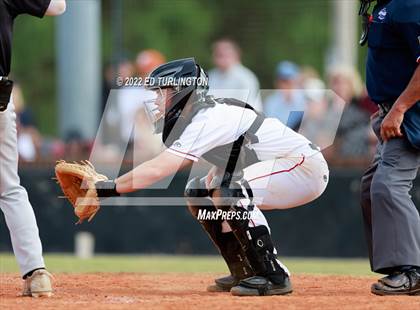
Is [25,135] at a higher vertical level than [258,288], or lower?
lower

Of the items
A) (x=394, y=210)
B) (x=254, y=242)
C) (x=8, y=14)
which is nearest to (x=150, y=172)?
(x=254, y=242)

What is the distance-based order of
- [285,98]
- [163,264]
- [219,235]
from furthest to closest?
[285,98], [163,264], [219,235]

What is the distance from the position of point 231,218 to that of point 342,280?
1.67 metres

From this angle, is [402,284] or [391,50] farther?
[391,50]

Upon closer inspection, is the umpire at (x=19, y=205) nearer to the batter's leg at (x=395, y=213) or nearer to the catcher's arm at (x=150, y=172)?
the catcher's arm at (x=150, y=172)

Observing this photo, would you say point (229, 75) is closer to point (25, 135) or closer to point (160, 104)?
point (25, 135)

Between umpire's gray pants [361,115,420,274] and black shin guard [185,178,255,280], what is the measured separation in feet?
3.16

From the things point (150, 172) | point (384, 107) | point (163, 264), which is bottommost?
point (163, 264)

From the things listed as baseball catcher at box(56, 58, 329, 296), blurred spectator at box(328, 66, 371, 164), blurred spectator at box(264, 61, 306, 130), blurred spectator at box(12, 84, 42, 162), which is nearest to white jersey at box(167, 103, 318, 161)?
baseball catcher at box(56, 58, 329, 296)

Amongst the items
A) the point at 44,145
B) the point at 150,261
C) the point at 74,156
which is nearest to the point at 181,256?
the point at 150,261

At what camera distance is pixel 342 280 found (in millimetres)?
8672

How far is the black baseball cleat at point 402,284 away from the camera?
7.27 meters

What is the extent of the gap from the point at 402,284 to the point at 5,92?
3.02 metres

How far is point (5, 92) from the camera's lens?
7172 millimetres
